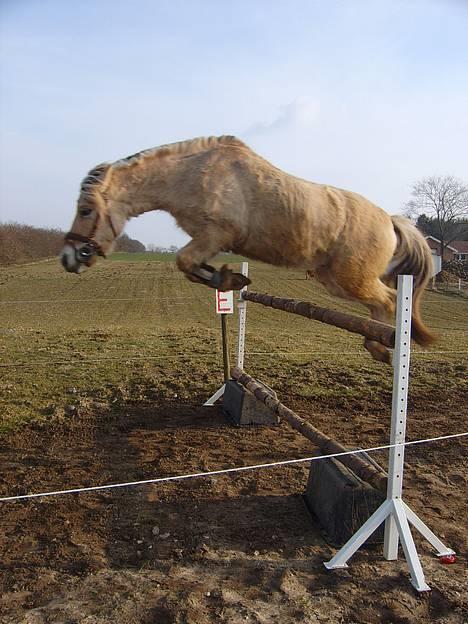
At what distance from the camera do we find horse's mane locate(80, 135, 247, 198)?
104 inches

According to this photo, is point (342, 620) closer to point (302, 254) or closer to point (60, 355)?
point (302, 254)

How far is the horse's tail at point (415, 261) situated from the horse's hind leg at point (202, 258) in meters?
1.02

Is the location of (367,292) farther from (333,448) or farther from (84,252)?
(84,252)

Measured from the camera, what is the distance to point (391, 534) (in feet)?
9.82

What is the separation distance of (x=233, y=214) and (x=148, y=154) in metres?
0.61

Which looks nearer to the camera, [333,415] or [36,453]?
[36,453]

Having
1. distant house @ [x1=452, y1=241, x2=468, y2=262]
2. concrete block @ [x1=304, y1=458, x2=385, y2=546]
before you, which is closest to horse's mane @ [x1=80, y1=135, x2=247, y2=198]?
concrete block @ [x1=304, y1=458, x2=385, y2=546]

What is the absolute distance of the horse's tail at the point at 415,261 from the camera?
2.97m

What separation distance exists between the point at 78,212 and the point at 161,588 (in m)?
1.96

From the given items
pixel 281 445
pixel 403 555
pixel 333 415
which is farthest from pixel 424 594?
pixel 333 415

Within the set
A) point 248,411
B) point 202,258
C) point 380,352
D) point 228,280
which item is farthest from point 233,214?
point 248,411

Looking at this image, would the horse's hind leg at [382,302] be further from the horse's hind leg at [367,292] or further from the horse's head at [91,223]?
the horse's head at [91,223]

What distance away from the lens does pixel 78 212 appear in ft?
8.75

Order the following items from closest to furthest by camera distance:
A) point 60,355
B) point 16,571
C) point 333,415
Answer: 1. point 16,571
2. point 333,415
3. point 60,355
